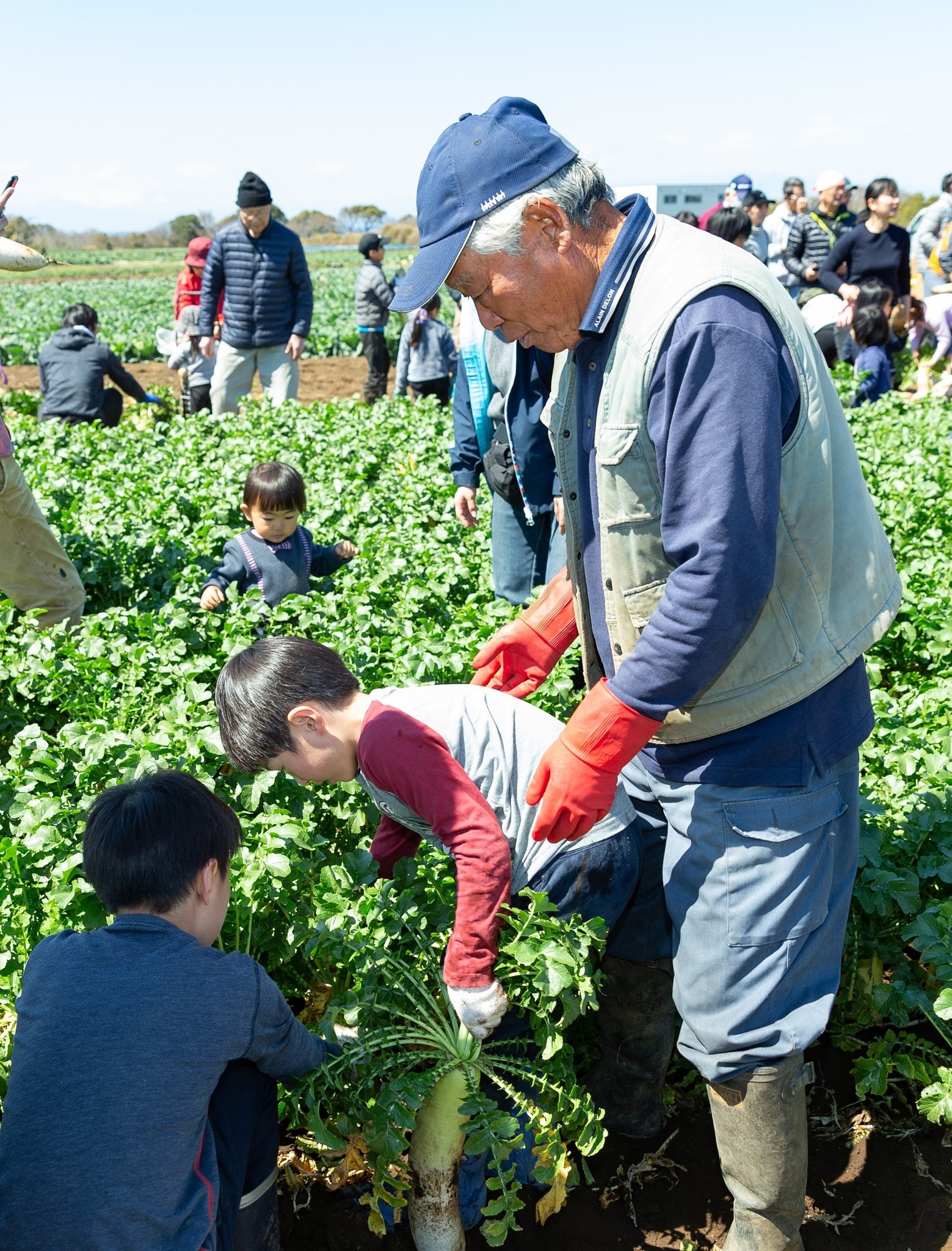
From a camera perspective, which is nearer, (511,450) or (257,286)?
(511,450)

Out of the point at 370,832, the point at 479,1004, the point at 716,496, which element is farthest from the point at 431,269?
the point at 370,832

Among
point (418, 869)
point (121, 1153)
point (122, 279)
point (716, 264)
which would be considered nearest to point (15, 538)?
point (418, 869)

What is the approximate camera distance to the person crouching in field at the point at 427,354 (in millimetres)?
10094

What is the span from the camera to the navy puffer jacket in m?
8.20

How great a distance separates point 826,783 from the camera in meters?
2.03

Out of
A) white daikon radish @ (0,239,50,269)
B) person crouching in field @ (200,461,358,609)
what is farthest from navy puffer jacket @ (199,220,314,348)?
white daikon radish @ (0,239,50,269)

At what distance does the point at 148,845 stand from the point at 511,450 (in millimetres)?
2496

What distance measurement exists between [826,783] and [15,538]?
3.65m

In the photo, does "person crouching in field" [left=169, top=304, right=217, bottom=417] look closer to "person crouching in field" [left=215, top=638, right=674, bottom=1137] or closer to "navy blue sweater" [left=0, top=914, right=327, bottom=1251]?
"person crouching in field" [left=215, top=638, right=674, bottom=1137]

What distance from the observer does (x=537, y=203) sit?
1860mm

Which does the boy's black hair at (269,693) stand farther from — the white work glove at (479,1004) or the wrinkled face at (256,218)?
the wrinkled face at (256,218)

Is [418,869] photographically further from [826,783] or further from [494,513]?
[494,513]

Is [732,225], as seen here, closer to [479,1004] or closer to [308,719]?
[308,719]

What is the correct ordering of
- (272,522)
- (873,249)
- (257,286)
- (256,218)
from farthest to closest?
(873,249) → (257,286) → (256,218) → (272,522)
